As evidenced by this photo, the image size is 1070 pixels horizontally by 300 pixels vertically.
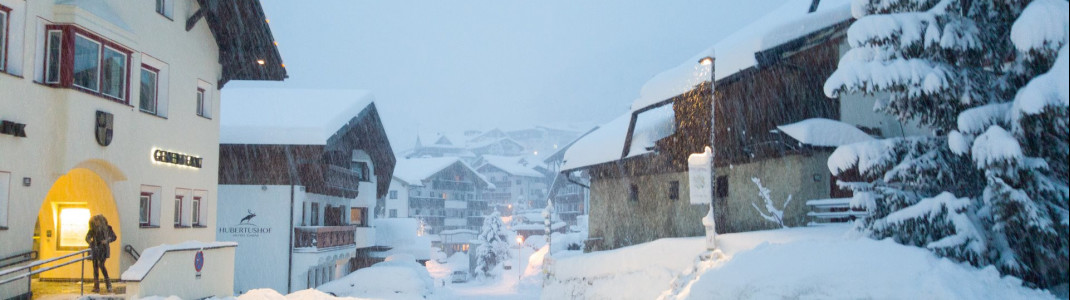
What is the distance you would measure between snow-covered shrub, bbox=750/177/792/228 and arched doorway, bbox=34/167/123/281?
15541 mm

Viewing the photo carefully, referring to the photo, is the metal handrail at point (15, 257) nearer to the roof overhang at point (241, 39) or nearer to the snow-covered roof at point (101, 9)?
the snow-covered roof at point (101, 9)

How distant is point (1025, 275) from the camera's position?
1027 cm

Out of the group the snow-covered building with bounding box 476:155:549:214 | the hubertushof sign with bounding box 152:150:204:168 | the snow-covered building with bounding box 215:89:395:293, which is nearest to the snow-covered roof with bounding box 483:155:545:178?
the snow-covered building with bounding box 476:155:549:214

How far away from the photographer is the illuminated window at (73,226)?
16.8 metres

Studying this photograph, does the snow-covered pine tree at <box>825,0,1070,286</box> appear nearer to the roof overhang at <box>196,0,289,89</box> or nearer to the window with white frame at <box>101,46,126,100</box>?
the window with white frame at <box>101,46,126,100</box>

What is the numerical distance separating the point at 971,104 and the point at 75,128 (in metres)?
15.2

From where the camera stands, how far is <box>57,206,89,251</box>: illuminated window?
659 inches

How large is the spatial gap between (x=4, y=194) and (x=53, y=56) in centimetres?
→ 279

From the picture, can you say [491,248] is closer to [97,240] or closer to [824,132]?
[824,132]

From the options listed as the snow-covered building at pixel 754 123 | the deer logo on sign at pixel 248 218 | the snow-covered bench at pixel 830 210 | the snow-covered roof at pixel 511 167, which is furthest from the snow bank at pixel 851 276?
the snow-covered roof at pixel 511 167

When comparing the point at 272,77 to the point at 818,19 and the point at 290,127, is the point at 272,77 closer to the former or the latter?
the point at 290,127

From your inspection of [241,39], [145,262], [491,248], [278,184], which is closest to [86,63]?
[145,262]

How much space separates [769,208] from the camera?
803 inches

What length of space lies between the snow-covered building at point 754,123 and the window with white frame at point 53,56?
13399mm
